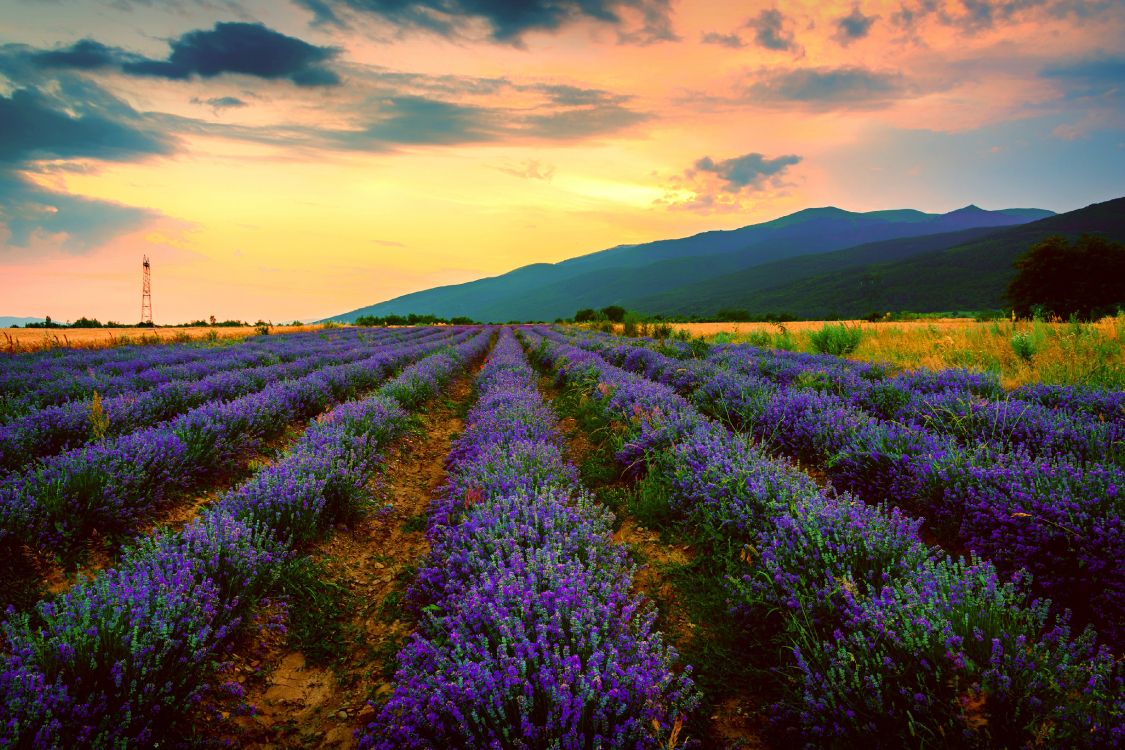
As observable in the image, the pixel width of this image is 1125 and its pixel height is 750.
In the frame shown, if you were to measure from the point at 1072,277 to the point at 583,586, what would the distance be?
54367mm

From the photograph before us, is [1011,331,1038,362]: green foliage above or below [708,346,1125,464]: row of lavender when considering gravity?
above

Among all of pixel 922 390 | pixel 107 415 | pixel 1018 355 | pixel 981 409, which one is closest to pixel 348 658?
pixel 107 415

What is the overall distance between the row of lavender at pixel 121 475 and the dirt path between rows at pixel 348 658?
1617 millimetres

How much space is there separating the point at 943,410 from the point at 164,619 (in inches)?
250

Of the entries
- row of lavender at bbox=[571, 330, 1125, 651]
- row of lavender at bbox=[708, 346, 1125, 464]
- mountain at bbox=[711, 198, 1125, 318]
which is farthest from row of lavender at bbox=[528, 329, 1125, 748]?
mountain at bbox=[711, 198, 1125, 318]

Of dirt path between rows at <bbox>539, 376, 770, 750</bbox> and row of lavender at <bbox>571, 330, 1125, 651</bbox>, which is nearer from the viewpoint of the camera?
dirt path between rows at <bbox>539, 376, 770, 750</bbox>

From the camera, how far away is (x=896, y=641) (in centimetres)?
183

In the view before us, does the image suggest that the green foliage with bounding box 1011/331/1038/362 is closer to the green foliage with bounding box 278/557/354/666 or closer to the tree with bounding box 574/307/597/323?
the green foliage with bounding box 278/557/354/666

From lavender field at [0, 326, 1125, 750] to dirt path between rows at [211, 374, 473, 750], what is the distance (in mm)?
15

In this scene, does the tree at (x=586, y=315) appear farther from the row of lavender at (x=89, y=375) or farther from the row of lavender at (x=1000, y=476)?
the row of lavender at (x=1000, y=476)

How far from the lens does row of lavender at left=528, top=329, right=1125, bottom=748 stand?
157cm

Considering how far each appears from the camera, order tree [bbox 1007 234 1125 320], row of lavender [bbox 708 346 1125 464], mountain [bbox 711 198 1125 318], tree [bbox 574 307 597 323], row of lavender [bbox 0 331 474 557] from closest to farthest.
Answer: row of lavender [bbox 0 331 474 557]
row of lavender [bbox 708 346 1125 464]
tree [bbox 1007 234 1125 320]
tree [bbox 574 307 597 323]
mountain [bbox 711 198 1125 318]

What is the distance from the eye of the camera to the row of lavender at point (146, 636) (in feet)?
5.52

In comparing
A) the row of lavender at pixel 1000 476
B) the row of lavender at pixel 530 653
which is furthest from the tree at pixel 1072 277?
the row of lavender at pixel 530 653
